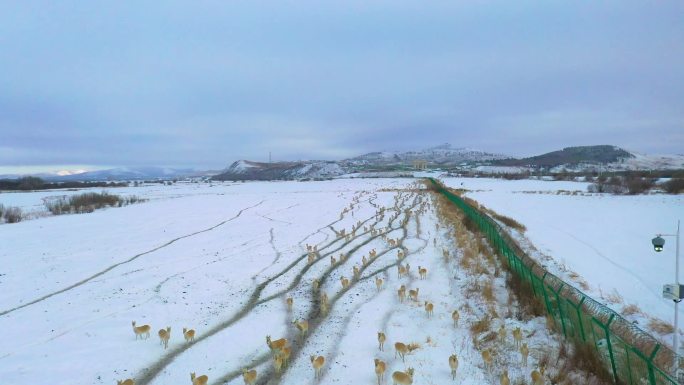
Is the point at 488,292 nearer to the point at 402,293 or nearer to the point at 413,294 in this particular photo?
the point at 413,294

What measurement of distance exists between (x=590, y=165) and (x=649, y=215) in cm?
14610

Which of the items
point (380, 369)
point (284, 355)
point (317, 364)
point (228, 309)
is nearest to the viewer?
point (380, 369)

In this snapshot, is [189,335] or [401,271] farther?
[401,271]

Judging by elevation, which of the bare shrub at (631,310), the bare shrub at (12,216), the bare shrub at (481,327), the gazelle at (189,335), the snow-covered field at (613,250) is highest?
the bare shrub at (12,216)

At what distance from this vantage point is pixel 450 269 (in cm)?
1228

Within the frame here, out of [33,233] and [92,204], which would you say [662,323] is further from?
[92,204]

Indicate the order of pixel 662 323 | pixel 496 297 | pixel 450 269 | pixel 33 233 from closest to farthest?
pixel 662 323, pixel 496 297, pixel 450 269, pixel 33 233

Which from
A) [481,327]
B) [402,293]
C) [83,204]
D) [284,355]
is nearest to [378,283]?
[402,293]

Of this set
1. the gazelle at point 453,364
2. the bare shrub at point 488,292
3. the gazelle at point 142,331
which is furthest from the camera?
the bare shrub at point 488,292

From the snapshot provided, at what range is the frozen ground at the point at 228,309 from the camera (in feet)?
21.4

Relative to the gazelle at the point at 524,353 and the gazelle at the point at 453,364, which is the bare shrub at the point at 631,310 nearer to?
the gazelle at the point at 524,353

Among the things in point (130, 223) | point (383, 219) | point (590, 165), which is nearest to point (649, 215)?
point (383, 219)

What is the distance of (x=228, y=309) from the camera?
920 centimetres

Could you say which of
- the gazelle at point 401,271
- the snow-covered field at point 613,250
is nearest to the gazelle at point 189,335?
the gazelle at point 401,271
